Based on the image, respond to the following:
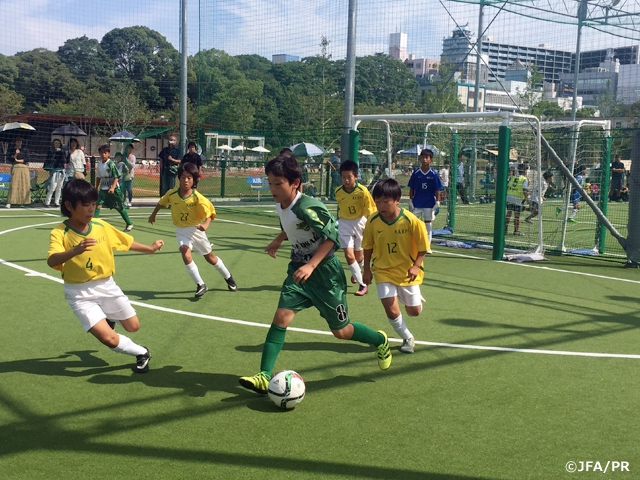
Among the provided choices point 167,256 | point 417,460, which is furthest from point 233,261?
point 417,460

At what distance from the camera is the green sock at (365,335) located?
5.51 m

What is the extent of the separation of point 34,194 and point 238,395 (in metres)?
19.4

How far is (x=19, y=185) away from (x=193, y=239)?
535 inches

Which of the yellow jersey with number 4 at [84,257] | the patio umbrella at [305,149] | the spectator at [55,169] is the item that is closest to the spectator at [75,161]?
the spectator at [55,169]

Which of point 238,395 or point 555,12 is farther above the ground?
point 555,12

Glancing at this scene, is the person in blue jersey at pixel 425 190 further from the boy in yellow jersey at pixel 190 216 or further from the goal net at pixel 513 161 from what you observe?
the boy in yellow jersey at pixel 190 216

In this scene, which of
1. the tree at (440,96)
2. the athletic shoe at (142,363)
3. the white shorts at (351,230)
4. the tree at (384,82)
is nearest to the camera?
the athletic shoe at (142,363)

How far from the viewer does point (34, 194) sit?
882 inches

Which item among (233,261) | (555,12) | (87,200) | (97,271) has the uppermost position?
(555,12)

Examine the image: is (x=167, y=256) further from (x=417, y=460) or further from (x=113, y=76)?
(x=113, y=76)

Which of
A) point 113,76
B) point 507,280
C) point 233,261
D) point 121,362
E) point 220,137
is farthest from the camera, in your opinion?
point 113,76

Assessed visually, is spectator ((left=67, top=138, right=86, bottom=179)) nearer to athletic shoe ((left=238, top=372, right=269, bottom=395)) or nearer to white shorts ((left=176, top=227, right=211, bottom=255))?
white shorts ((left=176, top=227, right=211, bottom=255))

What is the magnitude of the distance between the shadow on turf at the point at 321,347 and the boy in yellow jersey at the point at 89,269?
3.65ft

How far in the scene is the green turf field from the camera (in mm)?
4086
